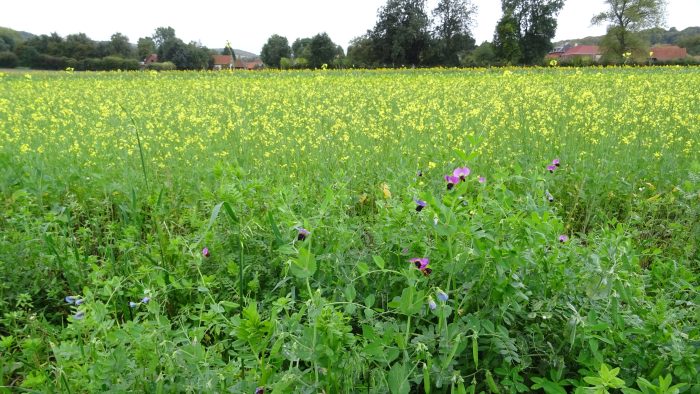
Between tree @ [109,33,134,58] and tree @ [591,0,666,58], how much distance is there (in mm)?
57007

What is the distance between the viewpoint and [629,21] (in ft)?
183

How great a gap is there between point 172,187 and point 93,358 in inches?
101

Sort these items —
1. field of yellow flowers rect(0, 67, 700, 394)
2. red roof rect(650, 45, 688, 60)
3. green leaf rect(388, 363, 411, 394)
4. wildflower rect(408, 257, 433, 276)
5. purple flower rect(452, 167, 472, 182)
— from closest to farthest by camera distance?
green leaf rect(388, 363, 411, 394), field of yellow flowers rect(0, 67, 700, 394), wildflower rect(408, 257, 433, 276), purple flower rect(452, 167, 472, 182), red roof rect(650, 45, 688, 60)

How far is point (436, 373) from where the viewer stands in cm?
159

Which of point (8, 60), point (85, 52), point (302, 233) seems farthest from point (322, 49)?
point (302, 233)

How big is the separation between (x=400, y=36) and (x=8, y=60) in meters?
39.9

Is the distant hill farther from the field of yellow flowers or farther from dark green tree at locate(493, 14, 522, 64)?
the field of yellow flowers

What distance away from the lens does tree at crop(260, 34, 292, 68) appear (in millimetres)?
74375

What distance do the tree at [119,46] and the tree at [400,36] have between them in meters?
29.0

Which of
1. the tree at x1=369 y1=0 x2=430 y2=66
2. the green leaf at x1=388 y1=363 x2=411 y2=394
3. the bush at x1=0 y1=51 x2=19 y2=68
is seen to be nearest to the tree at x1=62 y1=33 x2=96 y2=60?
the bush at x1=0 y1=51 x2=19 y2=68

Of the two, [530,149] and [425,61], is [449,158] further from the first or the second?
[425,61]

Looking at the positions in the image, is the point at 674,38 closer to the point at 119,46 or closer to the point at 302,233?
the point at 119,46

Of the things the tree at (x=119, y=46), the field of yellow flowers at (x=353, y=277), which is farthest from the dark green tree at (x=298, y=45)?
the field of yellow flowers at (x=353, y=277)

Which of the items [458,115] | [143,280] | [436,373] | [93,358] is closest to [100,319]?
[93,358]
